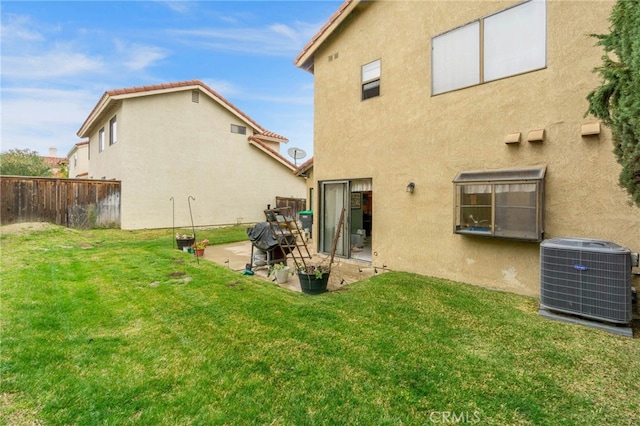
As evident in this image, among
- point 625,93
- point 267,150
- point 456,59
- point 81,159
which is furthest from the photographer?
point 81,159

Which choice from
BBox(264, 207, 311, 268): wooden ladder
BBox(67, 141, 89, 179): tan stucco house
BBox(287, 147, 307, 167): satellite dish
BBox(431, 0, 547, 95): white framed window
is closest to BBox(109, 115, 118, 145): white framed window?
BBox(287, 147, 307, 167): satellite dish

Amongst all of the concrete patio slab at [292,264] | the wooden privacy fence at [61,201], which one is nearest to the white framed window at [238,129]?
the wooden privacy fence at [61,201]

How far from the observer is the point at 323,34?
8.61 metres

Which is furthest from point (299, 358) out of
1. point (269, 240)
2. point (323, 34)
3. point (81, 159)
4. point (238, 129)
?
point (81, 159)

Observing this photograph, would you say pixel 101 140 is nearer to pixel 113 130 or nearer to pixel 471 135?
pixel 113 130

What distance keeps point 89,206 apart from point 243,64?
10.8 m

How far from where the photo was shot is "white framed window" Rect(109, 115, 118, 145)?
1485 cm

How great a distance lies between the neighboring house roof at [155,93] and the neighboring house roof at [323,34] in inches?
345

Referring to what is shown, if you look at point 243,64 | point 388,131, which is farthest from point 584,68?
point 243,64

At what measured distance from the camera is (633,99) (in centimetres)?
302

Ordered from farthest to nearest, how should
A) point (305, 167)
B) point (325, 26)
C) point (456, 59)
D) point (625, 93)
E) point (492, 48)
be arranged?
1. point (305, 167)
2. point (325, 26)
3. point (456, 59)
4. point (492, 48)
5. point (625, 93)

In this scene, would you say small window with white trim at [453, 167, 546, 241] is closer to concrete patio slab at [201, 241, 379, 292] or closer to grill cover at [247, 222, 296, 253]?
concrete patio slab at [201, 241, 379, 292]

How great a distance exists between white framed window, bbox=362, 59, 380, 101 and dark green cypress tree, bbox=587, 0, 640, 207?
488cm

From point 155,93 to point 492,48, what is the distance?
14.8 metres
